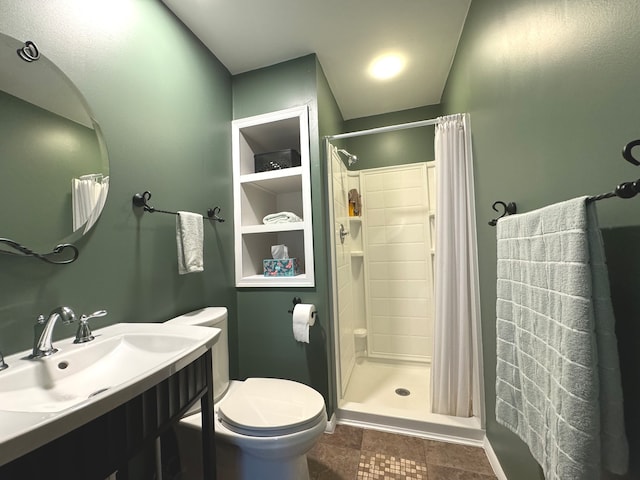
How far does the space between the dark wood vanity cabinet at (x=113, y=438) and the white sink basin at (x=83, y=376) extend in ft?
0.10

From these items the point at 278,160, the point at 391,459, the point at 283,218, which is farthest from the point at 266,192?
the point at 391,459

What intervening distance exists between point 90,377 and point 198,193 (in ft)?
3.29

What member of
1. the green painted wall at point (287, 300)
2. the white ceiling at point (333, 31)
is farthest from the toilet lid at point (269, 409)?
the white ceiling at point (333, 31)

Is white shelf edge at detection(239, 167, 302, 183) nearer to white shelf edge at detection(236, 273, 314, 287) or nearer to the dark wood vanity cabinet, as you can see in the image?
white shelf edge at detection(236, 273, 314, 287)

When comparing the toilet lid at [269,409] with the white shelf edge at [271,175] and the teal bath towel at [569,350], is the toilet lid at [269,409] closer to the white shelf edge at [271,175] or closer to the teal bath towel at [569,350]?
the teal bath towel at [569,350]

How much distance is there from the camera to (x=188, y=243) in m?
1.29

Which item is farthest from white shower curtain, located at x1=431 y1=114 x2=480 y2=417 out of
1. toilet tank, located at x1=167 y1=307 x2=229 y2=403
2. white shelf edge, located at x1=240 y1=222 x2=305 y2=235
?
toilet tank, located at x1=167 y1=307 x2=229 y2=403

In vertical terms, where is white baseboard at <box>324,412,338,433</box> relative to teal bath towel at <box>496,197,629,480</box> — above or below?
below

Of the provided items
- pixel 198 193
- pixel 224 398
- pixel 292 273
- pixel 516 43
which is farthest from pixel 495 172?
pixel 224 398

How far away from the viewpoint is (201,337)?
2.88 ft

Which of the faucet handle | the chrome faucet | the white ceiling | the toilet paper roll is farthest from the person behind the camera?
the toilet paper roll

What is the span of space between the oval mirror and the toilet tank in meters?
0.56

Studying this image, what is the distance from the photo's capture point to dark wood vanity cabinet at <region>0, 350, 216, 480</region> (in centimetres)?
43

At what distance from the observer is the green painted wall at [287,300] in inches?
65.6
